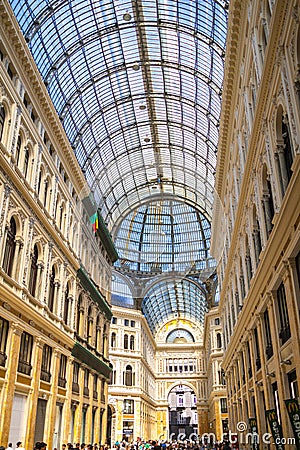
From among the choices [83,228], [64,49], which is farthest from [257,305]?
[64,49]

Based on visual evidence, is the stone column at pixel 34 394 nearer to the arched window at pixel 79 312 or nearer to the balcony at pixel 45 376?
the balcony at pixel 45 376

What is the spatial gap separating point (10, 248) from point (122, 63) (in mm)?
23994

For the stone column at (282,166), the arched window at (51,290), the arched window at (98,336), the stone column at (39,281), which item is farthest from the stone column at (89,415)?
the stone column at (282,166)

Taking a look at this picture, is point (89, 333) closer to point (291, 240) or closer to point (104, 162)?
point (104, 162)

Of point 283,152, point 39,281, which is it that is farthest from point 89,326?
point 283,152

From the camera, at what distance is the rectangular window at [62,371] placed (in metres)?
30.8

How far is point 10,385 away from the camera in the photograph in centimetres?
2175

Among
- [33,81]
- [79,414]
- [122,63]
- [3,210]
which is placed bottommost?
[79,414]

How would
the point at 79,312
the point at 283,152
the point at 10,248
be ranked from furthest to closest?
the point at 79,312
the point at 10,248
the point at 283,152

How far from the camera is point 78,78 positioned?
37.5 m

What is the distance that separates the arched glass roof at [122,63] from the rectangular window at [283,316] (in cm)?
2116

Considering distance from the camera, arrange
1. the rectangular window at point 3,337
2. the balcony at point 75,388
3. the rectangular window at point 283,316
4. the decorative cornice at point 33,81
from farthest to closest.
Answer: the balcony at point 75,388
the decorative cornice at point 33,81
the rectangular window at point 3,337
the rectangular window at point 283,316

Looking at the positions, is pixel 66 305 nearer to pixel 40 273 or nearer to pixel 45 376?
pixel 40 273

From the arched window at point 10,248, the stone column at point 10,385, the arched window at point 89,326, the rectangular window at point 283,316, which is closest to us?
the rectangular window at point 283,316
